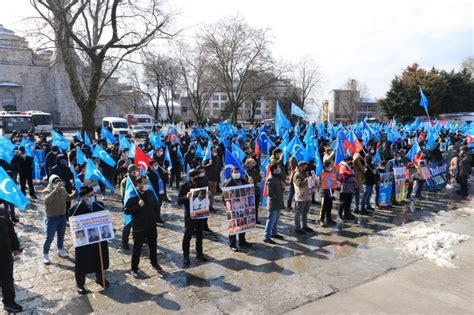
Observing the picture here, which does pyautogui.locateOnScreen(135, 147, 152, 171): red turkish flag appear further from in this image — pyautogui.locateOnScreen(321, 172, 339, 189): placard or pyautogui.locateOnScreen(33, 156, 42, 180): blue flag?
pyautogui.locateOnScreen(33, 156, 42, 180): blue flag

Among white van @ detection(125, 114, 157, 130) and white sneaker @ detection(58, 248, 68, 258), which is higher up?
white van @ detection(125, 114, 157, 130)

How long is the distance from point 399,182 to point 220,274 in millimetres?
7514

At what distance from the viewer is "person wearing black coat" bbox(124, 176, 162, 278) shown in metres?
6.15

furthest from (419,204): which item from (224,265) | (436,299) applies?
(224,265)

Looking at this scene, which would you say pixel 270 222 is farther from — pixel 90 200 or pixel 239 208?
pixel 90 200

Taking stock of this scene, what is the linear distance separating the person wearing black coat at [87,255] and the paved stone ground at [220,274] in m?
0.20

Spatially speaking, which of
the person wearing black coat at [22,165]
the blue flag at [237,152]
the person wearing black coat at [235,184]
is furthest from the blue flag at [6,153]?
the person wearing black coat at [235,184]

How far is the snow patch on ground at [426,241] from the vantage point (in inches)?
280

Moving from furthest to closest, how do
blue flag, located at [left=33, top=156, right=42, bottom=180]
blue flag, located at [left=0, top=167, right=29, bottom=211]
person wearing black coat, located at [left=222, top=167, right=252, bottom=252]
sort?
blue flag, located at [left=33, top=156, right=42, bottom=180], person wearing black coat, located at [left=222, top=167, right=252, bottom=252], blue flag, located at [left=0, top=167, right=29, bottom=211]

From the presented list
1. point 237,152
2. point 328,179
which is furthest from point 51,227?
point 328,179

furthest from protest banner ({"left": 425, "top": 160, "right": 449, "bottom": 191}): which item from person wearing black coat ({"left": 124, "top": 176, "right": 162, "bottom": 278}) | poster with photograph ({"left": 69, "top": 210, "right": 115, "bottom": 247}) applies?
poster with photograph ({"left": 69, "top": 210, "right": 115, "bottom": 247})

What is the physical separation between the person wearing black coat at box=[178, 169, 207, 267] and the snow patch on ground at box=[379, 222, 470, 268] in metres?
4.11

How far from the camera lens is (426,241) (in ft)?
25.8

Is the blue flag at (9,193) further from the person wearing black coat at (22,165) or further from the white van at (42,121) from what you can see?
the white van at (42,121)
